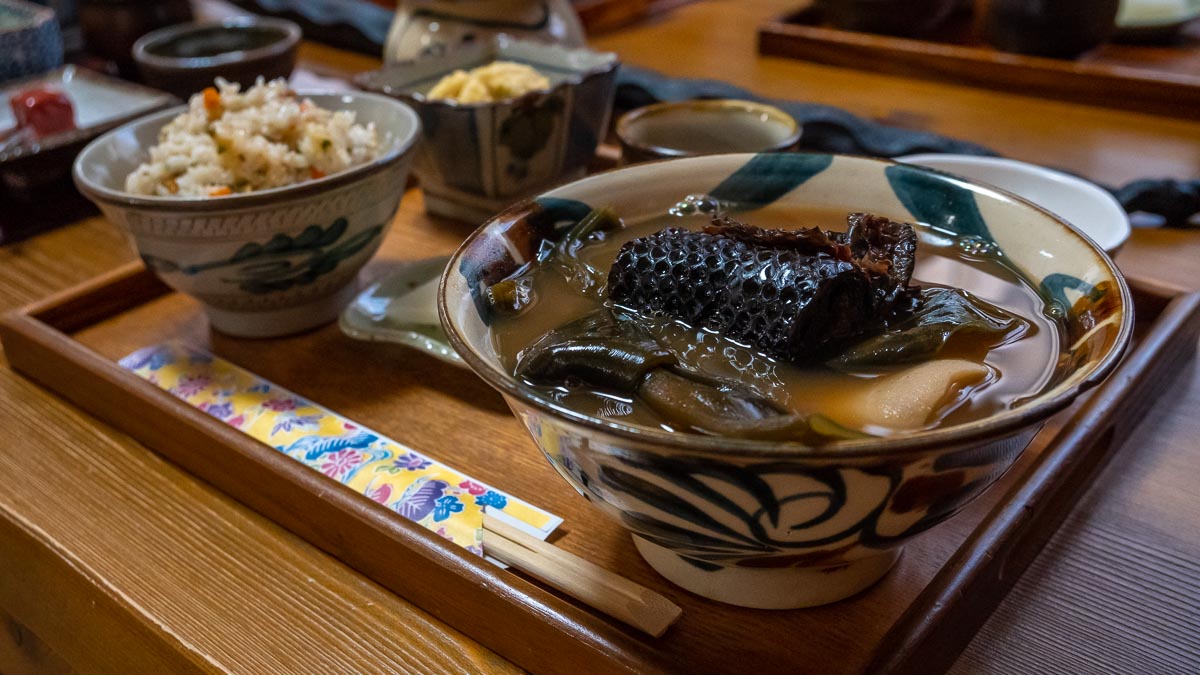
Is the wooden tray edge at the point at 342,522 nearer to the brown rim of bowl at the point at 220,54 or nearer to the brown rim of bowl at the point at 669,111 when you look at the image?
the brown rim of bowl at the point at 669,111

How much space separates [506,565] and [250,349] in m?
0.69

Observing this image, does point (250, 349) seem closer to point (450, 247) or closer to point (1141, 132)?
point (450, 247)

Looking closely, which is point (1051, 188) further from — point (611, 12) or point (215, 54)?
point (215, 54)

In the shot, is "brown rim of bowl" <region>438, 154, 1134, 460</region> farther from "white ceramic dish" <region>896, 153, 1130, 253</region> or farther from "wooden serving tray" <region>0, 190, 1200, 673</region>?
"white ceramic dish" <region>896, 153, 1130, 253</region>

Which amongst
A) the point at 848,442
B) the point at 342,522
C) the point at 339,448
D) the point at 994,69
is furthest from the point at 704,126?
the point at 994,69

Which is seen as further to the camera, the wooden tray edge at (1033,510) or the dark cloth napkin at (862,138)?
the dark cloth napkin at (862,138)

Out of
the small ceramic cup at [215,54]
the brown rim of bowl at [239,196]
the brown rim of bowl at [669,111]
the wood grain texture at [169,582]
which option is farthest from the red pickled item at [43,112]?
the brown rim of bowl at [669,111]

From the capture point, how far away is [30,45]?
2402 mm

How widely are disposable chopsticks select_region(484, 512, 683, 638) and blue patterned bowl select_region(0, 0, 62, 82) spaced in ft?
6.96

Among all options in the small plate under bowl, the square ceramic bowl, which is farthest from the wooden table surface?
the square ceramic bowl

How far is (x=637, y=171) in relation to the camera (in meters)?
1.11

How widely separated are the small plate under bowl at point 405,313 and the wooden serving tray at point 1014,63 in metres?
1.59

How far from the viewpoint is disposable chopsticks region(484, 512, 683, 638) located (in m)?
0.87

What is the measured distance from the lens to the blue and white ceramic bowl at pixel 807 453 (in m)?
0.66
